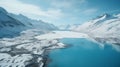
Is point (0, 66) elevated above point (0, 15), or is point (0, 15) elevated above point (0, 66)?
point (0, 15)

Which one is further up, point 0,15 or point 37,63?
point 0,15

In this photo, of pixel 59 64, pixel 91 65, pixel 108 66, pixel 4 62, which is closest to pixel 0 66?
pixel 4 62

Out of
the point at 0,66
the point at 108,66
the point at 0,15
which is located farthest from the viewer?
the point at 0,15

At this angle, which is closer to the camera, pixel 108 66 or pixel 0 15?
pixel 108 66

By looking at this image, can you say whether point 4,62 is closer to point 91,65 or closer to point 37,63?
point 37,63

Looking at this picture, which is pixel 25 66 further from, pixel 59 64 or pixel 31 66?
pixel 59 64

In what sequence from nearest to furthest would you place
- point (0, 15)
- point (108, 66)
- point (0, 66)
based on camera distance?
point (0, 66), point (108, 66), point (0, 15)

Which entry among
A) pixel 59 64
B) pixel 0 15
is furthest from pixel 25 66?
pixel 0 15

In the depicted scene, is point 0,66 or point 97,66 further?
point 97,66

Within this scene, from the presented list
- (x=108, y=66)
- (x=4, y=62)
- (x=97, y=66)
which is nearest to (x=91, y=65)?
(x=97, y=66)
